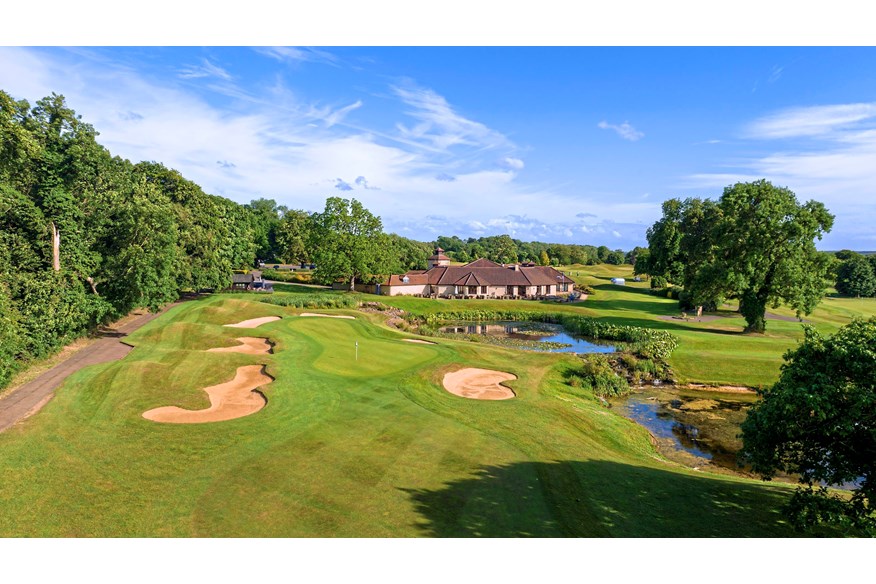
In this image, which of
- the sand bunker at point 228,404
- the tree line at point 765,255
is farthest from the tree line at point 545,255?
the sand bunker at point 228,404

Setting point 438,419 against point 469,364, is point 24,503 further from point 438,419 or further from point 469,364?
point 469,364

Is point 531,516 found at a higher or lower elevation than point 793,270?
lower

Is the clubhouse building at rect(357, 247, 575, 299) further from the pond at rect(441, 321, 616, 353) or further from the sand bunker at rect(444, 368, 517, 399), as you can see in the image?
the sand bunker at rect(444, 368, 517, 399)

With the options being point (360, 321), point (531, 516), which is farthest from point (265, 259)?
point (531, 516)

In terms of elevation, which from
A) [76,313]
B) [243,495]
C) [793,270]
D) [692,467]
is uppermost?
[793,270]

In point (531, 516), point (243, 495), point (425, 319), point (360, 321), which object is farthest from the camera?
point (425, 319)

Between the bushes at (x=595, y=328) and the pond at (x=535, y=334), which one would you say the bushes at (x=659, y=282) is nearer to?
the bushes at (x=595, y=328)

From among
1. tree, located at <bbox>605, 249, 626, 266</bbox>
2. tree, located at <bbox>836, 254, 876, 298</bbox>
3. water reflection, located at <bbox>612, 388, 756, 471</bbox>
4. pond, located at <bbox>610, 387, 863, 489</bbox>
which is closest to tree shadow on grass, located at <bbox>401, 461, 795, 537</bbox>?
pond, located at <bbox>610, 387, 863, 489</bbox>
